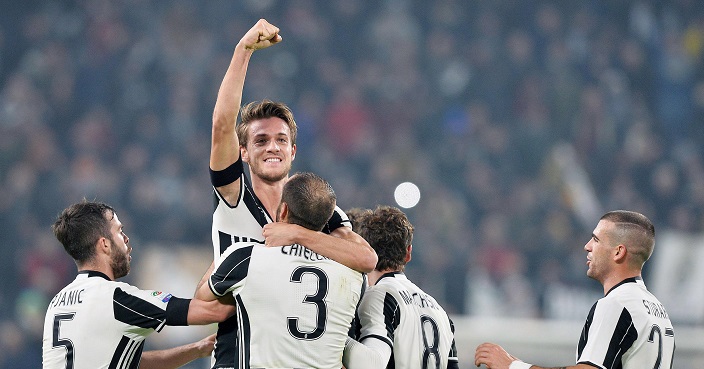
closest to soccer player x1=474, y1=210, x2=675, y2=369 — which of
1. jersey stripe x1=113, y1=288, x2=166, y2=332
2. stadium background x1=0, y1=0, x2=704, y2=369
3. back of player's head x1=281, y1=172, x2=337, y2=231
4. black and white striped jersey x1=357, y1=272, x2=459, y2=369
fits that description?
black and white striped jersey x1=357, y1=272, x2=459, y2=369

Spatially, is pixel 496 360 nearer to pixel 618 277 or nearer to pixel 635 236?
pixel 618 277

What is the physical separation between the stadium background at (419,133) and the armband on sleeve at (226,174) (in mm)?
5679

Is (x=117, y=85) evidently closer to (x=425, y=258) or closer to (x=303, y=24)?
(x=303, y=24)

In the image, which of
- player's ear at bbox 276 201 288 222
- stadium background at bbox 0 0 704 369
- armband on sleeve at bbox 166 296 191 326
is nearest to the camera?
player's ear at bbox 276 201 288 222

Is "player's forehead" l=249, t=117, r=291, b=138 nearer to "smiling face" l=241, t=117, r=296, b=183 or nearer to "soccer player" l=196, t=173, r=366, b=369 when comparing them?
"smiling face" l=241, t=117, r=296, b=183

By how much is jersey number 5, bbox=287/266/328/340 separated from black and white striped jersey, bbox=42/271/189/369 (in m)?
0.50

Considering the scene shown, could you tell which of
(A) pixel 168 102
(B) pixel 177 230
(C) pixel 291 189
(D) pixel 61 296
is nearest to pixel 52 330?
(D) pixel 61 296

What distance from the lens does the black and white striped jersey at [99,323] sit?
3705 millimetres

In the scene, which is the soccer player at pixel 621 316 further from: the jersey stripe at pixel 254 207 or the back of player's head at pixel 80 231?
the back of player's head at pixel 80 231

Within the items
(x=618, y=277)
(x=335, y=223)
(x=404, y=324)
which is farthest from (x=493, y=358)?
(x=335, y=223)

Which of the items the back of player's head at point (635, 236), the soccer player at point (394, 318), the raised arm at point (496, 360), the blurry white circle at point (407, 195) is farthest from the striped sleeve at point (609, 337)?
the blurry white circle at point (407, 195)

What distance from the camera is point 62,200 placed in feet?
34.5

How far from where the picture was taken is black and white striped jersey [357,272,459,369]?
394 cm

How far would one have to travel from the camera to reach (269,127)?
406cm
